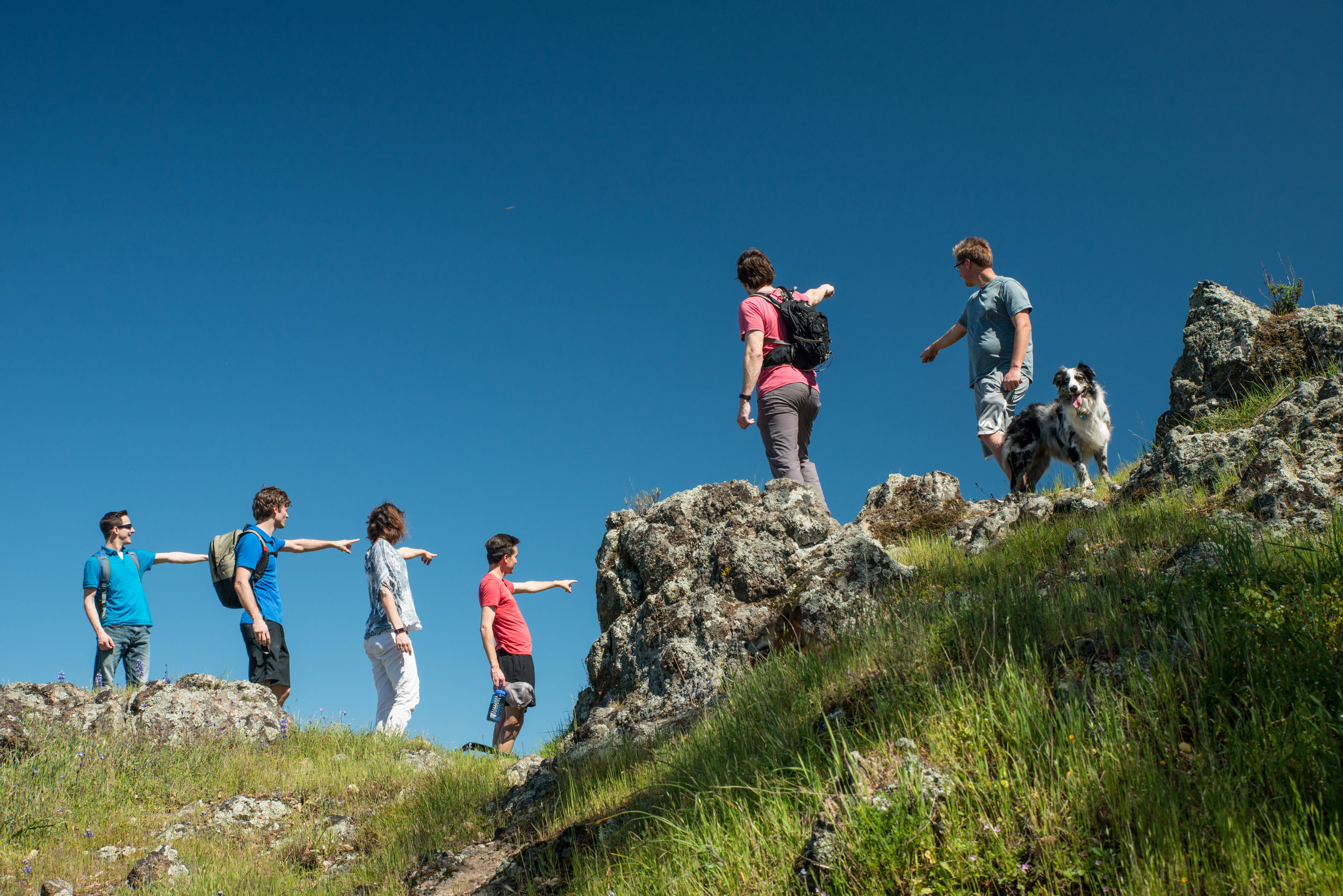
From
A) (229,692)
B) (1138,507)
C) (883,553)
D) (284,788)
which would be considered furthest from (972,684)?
(229,692)

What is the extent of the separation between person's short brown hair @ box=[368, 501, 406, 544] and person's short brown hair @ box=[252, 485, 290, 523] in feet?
3.63

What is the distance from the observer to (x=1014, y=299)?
808 centimetres

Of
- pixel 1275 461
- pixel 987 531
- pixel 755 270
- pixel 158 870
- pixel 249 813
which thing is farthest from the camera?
pixel 755 270

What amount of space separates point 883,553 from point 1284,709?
3.25m

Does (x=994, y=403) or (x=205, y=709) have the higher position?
(x=994, y=403)

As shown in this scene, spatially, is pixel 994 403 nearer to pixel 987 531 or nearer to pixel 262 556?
pixel 987 531

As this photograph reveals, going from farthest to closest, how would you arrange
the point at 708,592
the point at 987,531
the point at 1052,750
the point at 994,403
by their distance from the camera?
1. the point at 994,403
2. the point at 987,531
3. the point at 708,592
4. the point at 1052,750

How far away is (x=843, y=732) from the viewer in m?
3.83

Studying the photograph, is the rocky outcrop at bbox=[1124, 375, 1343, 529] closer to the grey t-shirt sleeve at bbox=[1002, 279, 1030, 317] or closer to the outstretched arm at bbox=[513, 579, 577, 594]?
the grey t-shirt sleeve at bbox=[1002, 279, 1030, 317]

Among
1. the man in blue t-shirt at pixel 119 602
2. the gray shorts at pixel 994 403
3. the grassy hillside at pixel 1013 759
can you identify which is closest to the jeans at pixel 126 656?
the man in blue t-shirt at pixel 119 602

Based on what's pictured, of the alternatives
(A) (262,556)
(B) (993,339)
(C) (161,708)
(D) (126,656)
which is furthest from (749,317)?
(D) (126,656)

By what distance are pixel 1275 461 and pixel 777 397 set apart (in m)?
3.76

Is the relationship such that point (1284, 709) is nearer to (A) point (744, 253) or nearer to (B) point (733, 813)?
(B) point (733, 813)

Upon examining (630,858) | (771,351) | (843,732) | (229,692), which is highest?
(771,351)
